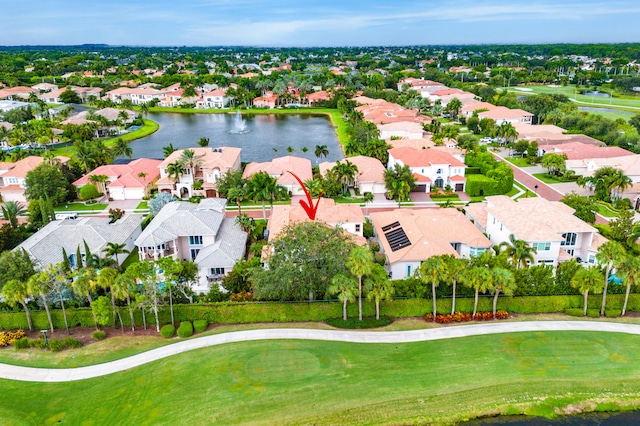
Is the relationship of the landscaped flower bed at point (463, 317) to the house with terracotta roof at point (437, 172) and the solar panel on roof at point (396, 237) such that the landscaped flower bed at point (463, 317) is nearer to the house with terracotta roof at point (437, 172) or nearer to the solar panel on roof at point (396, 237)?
the solar panel on roof at point (396, 237)

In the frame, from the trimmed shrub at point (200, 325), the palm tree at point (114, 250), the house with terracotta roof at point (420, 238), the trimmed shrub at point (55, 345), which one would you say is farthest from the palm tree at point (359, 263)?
the palm tree at point (114, 250)

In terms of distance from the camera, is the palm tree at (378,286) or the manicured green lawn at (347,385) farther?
the palm tree at (378,286)

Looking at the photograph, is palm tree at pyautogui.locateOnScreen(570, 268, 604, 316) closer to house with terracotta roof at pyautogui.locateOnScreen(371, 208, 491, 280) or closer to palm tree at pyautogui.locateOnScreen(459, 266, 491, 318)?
palm tree at pyautogui.locateOnScreen(459, 266, 491, 318)

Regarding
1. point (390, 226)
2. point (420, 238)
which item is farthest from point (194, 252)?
point (420, 238)

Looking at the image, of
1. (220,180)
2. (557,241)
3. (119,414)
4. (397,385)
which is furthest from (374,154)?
(119,414)

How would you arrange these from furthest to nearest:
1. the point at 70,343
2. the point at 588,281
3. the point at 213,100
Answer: the point at 213,100
the point at 588,281
the point at 70,343

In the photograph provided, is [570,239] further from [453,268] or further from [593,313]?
[453,268]
